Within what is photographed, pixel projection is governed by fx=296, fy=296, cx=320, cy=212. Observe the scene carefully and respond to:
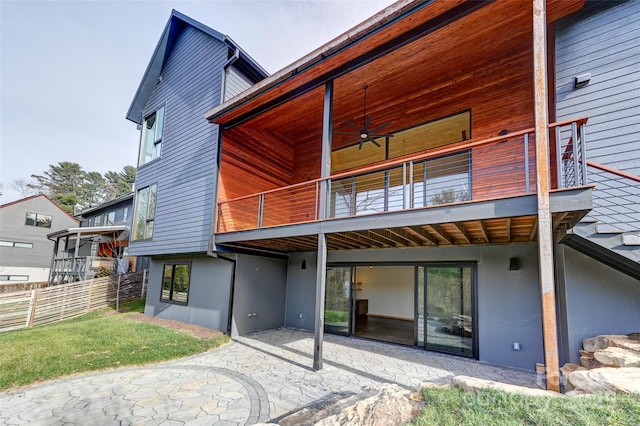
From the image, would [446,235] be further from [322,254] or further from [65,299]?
[65,299]

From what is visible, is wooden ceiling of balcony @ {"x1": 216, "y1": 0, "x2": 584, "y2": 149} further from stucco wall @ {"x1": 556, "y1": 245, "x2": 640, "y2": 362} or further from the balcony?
stucco wall @ {"x1": 556, "y1": 245, "x2": 640, "y2": 362}

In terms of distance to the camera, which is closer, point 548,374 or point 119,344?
point 548,374

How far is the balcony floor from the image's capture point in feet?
12.5

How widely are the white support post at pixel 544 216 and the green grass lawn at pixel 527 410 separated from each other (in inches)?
25.3

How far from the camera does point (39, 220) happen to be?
23.3 m

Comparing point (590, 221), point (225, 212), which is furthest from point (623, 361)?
point (225, 212)

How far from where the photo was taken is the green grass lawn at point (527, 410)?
7.78 ft

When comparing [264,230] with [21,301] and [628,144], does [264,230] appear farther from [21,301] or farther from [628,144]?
[21,301]

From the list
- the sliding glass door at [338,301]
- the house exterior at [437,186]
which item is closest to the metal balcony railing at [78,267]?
the house exterior at [437,186]

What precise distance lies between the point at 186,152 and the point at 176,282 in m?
4.24

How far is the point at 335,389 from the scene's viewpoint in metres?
4.44

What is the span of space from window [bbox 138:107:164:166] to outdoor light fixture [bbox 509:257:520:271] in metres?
11.0

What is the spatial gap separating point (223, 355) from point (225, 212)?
3515 mm

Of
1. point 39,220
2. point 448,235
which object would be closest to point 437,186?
point 448,235
